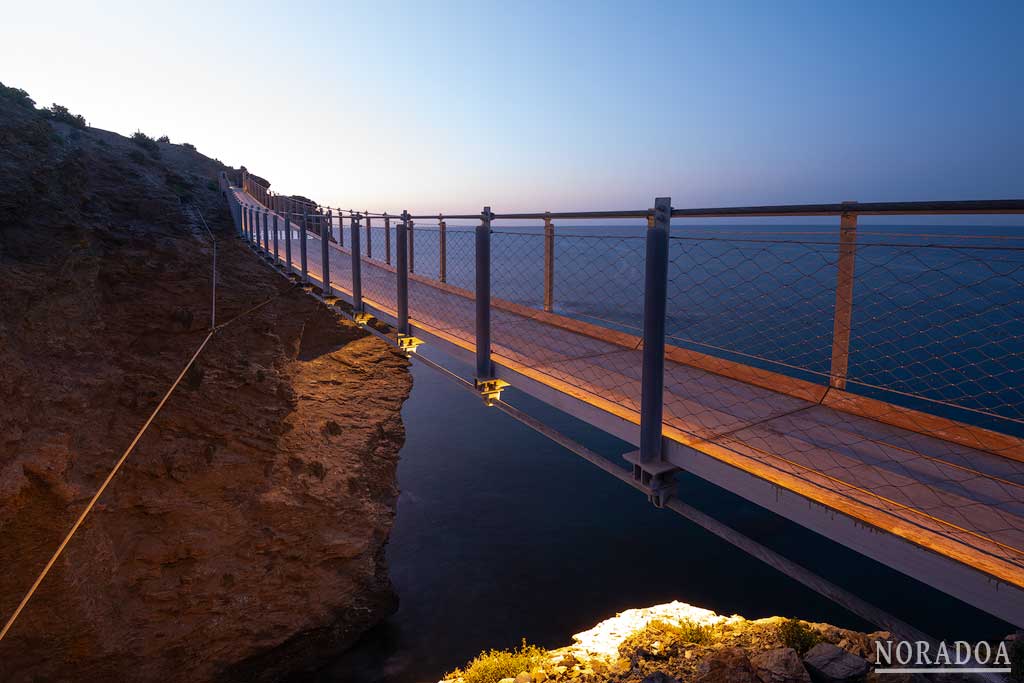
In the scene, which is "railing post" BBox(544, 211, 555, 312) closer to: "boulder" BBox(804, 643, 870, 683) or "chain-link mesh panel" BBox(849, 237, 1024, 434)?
"chain-link mesh panel" BBox(849, 237, 1024, 434)

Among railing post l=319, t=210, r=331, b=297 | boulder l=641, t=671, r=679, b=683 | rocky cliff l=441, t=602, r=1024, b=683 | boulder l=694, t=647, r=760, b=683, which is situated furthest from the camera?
railing post l=319, t=210, r=331, b=297

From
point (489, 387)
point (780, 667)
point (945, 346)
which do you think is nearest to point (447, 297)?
point (489, 387)

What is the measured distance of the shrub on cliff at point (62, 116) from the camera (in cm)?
2441

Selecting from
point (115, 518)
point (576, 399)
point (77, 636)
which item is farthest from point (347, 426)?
point (576, 399)

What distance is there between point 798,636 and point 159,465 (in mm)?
10169

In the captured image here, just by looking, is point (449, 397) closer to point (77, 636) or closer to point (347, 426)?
point (347, 426)

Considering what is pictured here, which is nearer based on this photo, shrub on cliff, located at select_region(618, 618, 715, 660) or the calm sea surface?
shrub on cliff, located at select_region(618, 618, 715, 660)

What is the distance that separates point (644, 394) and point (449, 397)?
29207mm

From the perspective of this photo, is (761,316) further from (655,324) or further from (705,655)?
(655,324)

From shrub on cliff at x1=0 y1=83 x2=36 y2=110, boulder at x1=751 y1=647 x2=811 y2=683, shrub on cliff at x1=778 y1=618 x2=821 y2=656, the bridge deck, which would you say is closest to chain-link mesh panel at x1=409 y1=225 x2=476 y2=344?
the bridge deck

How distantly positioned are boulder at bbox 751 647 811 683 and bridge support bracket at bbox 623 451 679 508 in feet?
11.4

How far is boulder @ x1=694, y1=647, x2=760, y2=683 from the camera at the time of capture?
515cm

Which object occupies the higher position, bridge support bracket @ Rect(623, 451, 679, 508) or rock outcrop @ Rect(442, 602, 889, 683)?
bridge support bracket @ Rect(623, 451, 679, 508)

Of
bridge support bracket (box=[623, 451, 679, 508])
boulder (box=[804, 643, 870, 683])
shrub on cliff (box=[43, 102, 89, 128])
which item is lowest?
boulder (box=[804, 643, 870, 683])
